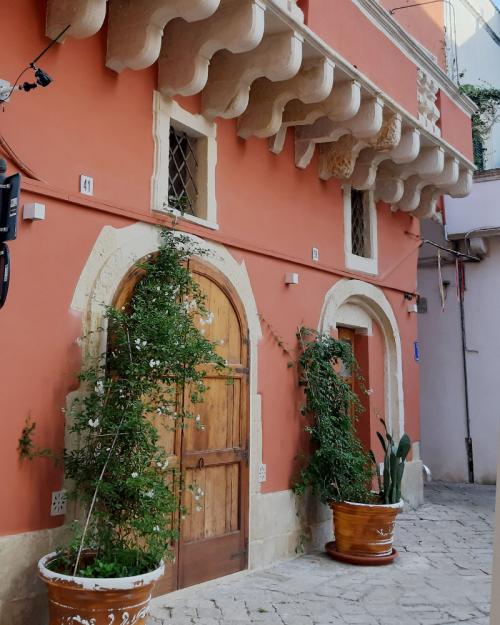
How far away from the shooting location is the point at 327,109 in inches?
246

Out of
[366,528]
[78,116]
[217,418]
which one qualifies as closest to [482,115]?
[366,528]

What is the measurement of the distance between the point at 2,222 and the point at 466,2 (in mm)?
11301

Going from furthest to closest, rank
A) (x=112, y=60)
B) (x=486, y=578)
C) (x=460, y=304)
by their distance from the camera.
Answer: (x=460, y=304), (x=486, y=578), (x=112, y=60)

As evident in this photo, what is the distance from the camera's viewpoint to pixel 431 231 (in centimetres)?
1121

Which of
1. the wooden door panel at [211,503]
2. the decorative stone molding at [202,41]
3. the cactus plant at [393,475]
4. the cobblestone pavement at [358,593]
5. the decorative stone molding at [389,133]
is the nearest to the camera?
the cobblestone pavement at [358,593]

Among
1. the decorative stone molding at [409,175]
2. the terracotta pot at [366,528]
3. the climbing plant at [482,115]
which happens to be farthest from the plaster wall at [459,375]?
the terracotta pot at [366,528]

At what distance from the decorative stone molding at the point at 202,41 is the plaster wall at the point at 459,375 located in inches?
276

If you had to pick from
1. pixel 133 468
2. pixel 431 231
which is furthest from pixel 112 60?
pixel 431 231

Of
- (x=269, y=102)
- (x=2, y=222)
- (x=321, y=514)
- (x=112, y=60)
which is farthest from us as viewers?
(x=321, y=514)

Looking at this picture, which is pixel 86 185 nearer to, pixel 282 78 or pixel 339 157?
pixel 282 78

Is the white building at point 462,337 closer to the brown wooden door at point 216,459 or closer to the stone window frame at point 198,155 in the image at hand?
the brown wooden door at point 216,459

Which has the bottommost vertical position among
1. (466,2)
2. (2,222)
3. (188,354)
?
(188,354)

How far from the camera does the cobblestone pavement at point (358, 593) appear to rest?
4578 mm

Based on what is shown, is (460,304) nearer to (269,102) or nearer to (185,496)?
(269,102)
